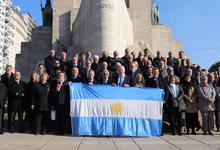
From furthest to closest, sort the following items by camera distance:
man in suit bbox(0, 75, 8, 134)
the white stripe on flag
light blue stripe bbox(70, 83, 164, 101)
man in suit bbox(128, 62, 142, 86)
Result: 1. man in suit bbox(128, 62, 142, 86)
2. man in suit bbox(0, 75, 8, 134)
3. light blue stripe bbox(70, 83, 164, 101)
4. the white stripe on flag

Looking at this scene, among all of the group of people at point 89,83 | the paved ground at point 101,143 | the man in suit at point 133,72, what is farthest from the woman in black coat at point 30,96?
the man in suit at point 133,72

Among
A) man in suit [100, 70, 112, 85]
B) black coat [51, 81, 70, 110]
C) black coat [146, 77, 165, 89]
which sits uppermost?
man in suit [100, 70, 112, 85]

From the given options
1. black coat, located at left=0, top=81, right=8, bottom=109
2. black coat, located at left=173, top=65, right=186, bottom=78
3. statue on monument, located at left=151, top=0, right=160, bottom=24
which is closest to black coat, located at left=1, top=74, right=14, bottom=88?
black coat, located at left=0, top=81, right=8, bottom=109

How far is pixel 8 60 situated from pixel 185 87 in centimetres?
9589

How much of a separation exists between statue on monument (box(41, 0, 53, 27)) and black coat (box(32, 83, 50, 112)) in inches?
1096

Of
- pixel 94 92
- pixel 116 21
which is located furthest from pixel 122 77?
pixel 116 21

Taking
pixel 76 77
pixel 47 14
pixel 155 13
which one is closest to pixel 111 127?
pixel 76 77

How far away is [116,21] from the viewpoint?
22453mm

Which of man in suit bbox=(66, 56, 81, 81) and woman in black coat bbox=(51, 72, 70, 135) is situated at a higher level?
man in suit bbox=(66, 56, 81, 81)

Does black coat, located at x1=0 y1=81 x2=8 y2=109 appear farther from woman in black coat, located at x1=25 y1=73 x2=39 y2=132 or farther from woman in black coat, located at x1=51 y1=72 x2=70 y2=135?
woman in black coat, located at x1=51 y1=72 x2=70 y2=135

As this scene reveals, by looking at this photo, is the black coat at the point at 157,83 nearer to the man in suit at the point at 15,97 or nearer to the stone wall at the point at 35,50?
the man in suit at the point at 15,97

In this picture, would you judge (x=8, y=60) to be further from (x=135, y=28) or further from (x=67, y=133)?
(x=67, y=133)

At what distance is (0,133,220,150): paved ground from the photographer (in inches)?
335

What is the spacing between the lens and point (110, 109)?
11.0 metres
